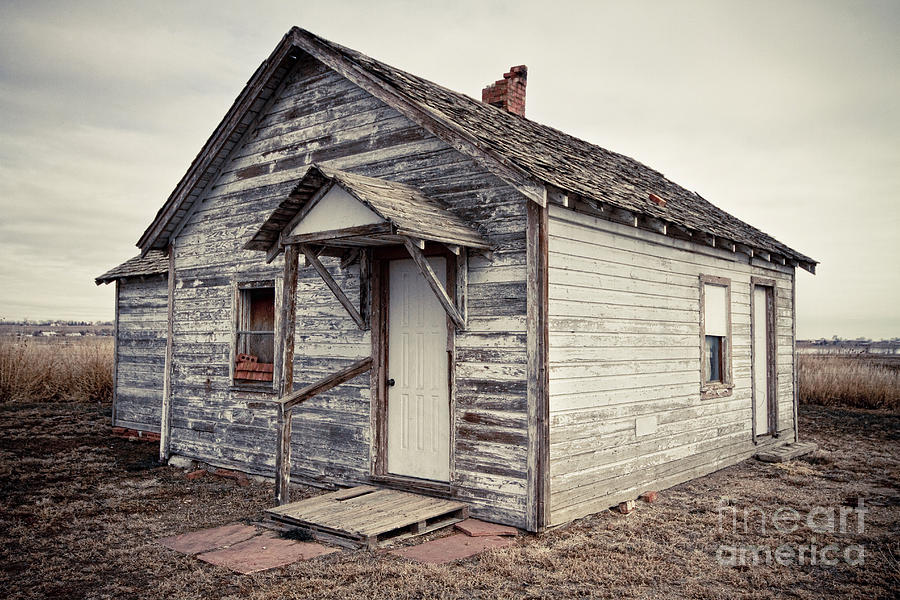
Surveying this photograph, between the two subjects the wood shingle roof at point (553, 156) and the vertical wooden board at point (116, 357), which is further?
the vertical wooden board at point (116, 357)

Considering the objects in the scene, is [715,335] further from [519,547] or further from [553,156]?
[519,547]

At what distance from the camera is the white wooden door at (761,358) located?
454 inches

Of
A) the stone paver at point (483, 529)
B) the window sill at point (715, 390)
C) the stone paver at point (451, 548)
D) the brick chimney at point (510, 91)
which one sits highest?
the brick chimney at point (510, 91)

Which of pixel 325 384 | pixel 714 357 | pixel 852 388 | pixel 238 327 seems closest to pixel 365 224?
pixel 325 384

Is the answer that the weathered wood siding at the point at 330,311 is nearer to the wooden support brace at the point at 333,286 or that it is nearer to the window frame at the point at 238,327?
the window frame at the point at 238,327

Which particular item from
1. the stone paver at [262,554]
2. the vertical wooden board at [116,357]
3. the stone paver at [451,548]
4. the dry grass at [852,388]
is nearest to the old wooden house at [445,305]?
the stone paver at [451,548]

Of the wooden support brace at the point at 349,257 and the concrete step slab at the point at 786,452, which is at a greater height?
the wooden support brace at the point at 349,257

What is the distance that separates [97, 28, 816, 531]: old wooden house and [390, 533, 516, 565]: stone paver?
411mm

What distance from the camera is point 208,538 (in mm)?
6723

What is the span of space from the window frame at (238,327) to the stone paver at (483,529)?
11.5ft

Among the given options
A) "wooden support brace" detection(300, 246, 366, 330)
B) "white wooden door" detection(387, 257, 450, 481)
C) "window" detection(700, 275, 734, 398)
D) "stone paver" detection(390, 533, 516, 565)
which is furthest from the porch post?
"window" detection(700, 275, 734, 398)

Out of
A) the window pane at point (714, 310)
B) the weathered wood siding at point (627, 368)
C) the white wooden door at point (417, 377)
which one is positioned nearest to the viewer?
the weathered wood siding at point (627, 368)

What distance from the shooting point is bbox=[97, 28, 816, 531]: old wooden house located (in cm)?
686

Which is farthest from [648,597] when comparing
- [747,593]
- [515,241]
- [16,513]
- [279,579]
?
[16,513]
